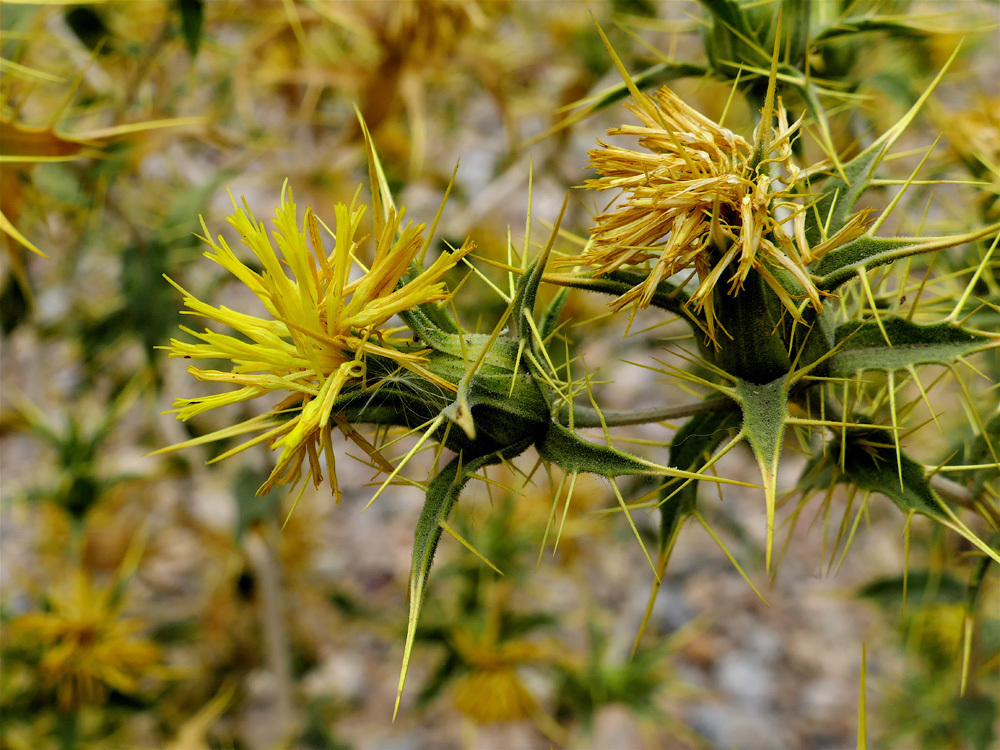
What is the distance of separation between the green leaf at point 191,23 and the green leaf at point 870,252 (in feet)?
3.18

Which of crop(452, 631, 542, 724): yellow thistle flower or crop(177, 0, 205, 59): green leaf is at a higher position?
crop(177, 0, 205, 59): green leaf

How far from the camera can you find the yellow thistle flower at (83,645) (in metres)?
1.39

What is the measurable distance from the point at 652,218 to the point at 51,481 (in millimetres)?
1515

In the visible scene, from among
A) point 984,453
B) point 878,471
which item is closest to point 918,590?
point 984,453

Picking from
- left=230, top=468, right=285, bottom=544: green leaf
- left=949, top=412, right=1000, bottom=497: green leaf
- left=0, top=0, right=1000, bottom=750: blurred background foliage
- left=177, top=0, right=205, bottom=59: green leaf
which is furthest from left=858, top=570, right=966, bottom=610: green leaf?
left=177, top=0, right=205, bottom=59: green leaf

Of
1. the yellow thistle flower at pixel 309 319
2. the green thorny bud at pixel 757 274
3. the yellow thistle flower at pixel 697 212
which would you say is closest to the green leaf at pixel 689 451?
the green thorny bud at pixel 757 274

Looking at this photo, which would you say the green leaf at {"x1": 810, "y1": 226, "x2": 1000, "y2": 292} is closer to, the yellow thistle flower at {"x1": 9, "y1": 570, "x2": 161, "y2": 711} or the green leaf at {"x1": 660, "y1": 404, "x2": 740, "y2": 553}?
the green leaf at {"x1": 660, "y1": 404, "x2": 740, "y2": 553}

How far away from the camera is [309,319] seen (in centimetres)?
55

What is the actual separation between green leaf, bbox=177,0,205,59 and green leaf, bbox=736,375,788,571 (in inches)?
38.2

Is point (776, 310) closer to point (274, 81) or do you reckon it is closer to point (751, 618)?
point (274, 81)

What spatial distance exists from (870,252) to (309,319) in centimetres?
43

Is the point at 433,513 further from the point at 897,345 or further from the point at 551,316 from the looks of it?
the point at 897,345

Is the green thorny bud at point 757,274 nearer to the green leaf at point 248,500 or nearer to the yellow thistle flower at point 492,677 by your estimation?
the green leaf at point 248,500

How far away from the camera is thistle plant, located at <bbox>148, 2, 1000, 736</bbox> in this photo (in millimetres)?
Answer: 527
